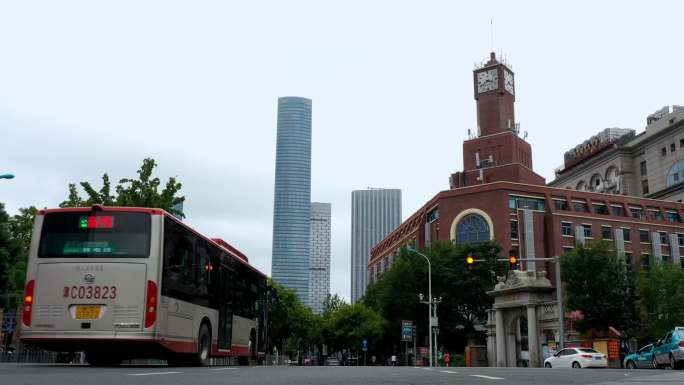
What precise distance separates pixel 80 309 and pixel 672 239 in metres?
75.6

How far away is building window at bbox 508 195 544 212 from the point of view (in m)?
72.1

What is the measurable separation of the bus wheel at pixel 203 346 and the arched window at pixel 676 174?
Result: 76960 mm

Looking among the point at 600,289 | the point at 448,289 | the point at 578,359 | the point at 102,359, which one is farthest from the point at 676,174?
the point at 102,359

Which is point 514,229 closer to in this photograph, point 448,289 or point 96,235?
point 448,289

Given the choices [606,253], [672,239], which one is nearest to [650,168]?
[672,239]

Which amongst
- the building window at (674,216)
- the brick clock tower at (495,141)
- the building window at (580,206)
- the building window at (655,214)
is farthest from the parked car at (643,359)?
the building window at (674,216)

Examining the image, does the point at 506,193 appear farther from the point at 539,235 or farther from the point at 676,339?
the point at 676,339

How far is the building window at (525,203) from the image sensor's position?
72.1 metres

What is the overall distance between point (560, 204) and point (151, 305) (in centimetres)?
6625

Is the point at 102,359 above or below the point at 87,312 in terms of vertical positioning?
below

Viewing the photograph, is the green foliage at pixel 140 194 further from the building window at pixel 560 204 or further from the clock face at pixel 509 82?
the clock face at pixel 509 82

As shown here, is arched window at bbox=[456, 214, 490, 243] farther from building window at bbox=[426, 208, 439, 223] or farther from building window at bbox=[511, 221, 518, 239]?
building window at bbox=[426, 208, 439, 223]

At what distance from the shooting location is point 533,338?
39219 millimetres

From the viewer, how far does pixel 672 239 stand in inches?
2997
